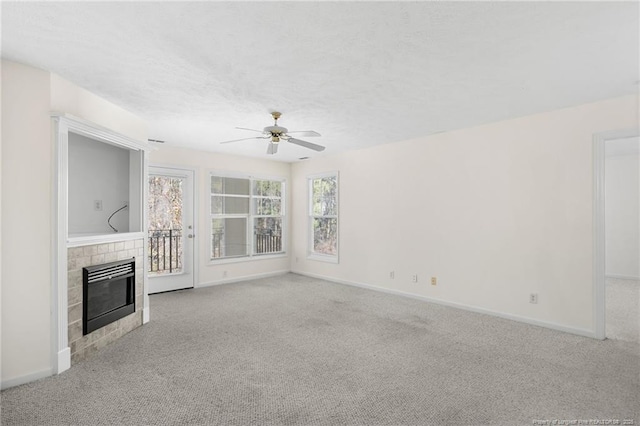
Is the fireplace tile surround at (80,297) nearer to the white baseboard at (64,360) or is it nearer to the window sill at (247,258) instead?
the white baseboard at (64,360)

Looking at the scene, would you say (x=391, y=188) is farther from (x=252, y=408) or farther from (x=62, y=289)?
(x=62, y=289)

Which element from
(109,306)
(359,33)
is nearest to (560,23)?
(359,33)

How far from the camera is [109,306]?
3.40 metres

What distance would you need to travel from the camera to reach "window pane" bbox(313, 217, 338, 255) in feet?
22.0

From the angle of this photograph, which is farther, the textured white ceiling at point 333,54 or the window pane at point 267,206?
the window pane at point 267,206

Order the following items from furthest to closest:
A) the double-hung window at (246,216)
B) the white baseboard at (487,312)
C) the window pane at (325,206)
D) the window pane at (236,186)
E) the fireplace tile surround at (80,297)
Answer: the window pane at (325,206), the window pane at (236,186), the double-hung window at (246,216), the white baseboard at (487,312), the fireplace tile surround at (80,297)

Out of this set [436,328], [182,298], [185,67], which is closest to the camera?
[185,67]

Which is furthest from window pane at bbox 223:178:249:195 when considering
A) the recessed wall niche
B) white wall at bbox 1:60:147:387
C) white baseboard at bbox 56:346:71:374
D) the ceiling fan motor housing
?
white baseboard at bbox 56:346:71:374

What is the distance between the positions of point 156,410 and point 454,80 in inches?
138

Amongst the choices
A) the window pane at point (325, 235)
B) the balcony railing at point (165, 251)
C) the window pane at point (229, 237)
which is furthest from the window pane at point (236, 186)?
the window pane at point (325, 235)

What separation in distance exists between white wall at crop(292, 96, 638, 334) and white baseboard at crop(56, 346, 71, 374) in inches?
170

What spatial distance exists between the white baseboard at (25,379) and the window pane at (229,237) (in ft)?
11.9

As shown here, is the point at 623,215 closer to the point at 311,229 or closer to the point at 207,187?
the point at 311,229

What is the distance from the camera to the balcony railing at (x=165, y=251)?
18.8ft
